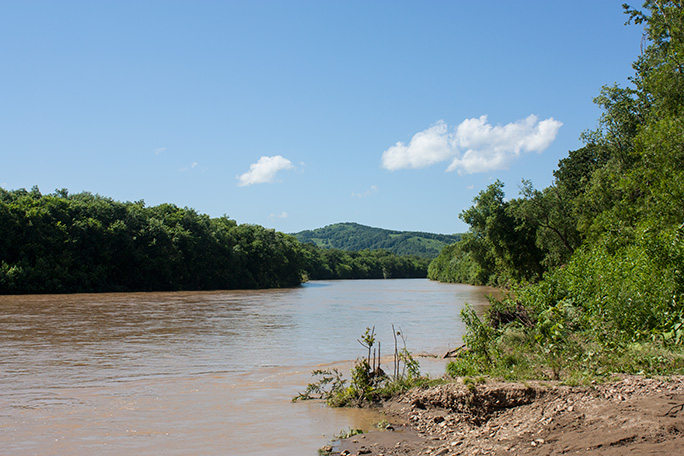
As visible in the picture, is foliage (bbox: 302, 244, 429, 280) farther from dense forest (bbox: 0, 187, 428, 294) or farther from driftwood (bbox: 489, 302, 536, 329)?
driftwood (bbox: 489, 302, 536, 329)

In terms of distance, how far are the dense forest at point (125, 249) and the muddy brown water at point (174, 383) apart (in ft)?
104

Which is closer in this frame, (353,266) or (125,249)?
(125,249)

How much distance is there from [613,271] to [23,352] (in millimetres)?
17550

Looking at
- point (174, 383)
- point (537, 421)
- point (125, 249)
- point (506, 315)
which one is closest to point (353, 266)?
point (125, 249)

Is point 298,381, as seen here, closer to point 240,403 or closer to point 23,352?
point 240,403

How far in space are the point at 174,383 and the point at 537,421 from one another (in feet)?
29.4

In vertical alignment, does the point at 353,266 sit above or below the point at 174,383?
above

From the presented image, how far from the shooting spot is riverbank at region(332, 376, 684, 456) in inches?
216

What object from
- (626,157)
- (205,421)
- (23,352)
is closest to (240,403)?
(205,421)

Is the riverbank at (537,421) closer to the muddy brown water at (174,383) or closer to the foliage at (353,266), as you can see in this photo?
the muddy brown water at (174,383)

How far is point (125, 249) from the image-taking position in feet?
221

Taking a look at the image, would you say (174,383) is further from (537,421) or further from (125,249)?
(125,249)

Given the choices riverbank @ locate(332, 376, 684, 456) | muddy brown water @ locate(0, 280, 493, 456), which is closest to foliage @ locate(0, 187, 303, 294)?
muddy brown water @ locate(0, 280, 493, 456)

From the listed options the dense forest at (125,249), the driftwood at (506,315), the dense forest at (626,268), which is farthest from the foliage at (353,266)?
the driftwood at (506,315)
